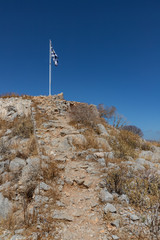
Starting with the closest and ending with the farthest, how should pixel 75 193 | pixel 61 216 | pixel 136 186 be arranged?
1. pixel 61 216
2. pixel 136 186
3. pixel 75 193

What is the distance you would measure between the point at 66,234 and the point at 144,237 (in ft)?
5.28

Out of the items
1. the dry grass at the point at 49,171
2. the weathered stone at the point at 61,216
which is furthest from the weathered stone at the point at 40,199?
the dry grass at the point at 49,171

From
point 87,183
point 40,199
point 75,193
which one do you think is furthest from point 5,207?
point 87,183

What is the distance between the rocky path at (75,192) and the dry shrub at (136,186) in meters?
0.63

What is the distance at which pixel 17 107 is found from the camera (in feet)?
46.6

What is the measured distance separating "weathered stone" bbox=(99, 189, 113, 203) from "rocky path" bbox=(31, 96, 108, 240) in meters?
0.17

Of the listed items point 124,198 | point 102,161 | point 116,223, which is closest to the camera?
point 116,223

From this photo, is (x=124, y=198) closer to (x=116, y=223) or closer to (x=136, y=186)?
(x=136, y=186)

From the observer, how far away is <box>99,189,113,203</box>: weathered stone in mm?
→ 3939

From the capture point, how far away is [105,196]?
402 centimetres

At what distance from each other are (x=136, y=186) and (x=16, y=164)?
179 inches

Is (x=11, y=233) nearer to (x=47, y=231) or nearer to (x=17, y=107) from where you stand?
(x=47, y=231)

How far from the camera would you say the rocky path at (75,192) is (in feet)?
10.4

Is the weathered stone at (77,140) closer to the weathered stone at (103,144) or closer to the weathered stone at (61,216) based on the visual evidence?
the weathered stone at (103,144)
